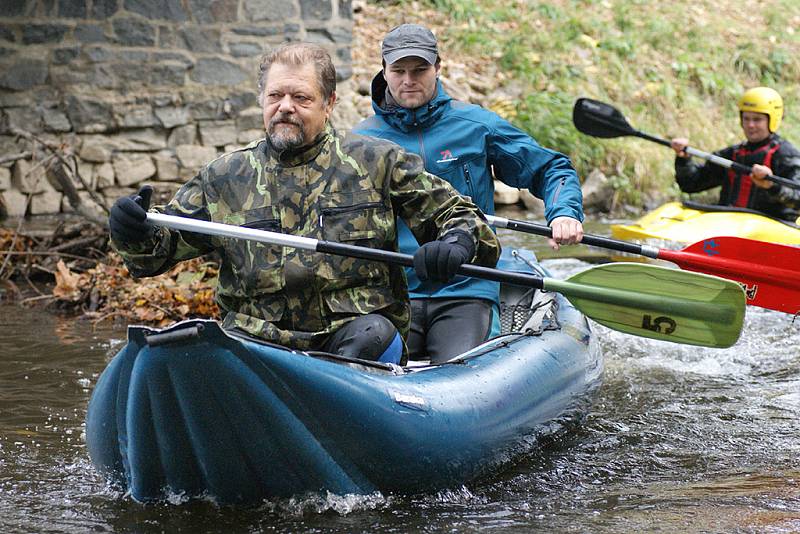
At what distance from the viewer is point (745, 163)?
8.76 metres

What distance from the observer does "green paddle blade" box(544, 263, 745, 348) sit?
13.3 ft

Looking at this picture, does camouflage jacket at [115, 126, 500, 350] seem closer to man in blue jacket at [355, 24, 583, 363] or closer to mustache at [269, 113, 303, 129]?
mustache at [269, 113, 303, 129]

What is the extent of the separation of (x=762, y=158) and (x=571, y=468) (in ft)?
17.0

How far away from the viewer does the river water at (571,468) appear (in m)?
3.46

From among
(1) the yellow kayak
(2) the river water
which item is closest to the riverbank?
(2) the river water

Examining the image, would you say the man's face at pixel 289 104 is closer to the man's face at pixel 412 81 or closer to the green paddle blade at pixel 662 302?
the man's face at pixel 412 81

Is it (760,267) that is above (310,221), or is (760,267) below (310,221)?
below

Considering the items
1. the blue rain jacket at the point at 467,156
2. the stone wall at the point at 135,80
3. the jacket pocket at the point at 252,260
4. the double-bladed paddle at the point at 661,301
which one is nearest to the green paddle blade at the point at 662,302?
the double-bladed paddle at the point at 661,301

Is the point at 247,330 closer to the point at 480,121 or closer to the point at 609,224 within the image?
the point at 480,121

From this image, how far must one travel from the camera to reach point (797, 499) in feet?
12.3

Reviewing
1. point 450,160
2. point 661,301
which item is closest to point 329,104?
point 450,160

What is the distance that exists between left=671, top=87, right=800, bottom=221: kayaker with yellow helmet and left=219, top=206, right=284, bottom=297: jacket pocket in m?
5.33

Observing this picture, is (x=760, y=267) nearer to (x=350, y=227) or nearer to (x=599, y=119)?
(x=350, y=227)

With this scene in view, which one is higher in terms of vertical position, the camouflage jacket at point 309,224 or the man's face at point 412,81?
the man's face at point 412,81
